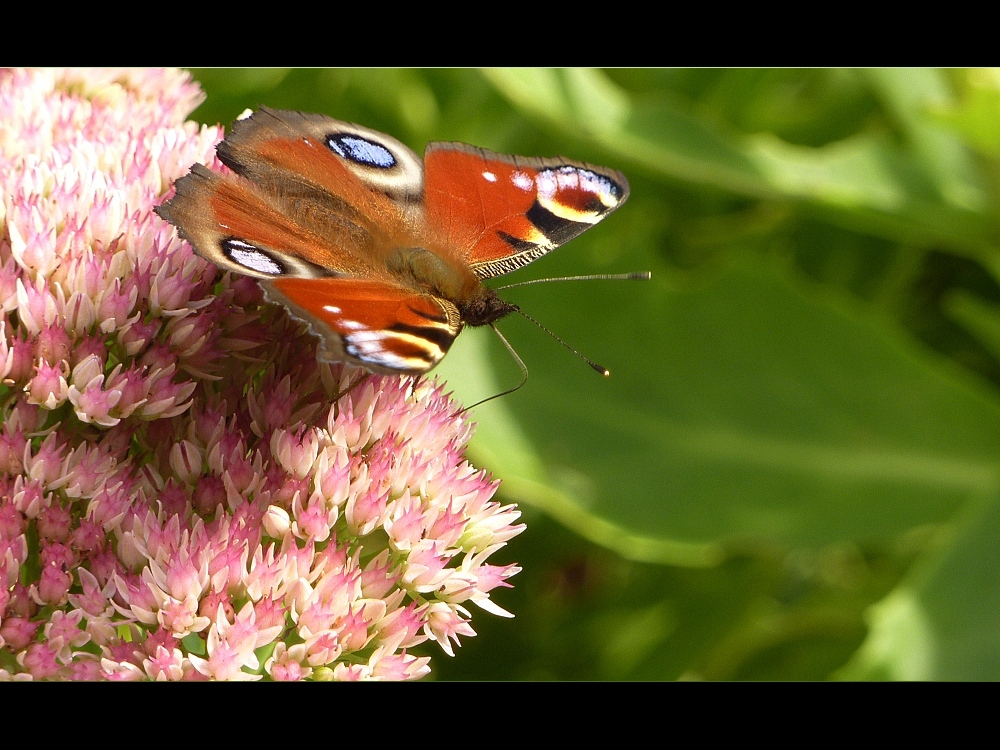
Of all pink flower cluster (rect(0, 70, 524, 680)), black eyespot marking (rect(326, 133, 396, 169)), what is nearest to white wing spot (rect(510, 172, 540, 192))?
black eyespot marking (rect(326, 133, 396, 169))

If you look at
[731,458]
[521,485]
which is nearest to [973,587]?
[731,458]

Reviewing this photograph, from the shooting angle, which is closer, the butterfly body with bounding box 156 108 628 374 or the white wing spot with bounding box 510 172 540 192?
the butterfly body with bounding box 156 108 628 374

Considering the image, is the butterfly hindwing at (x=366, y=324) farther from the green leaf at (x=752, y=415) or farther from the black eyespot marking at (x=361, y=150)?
the green leaf at (x=752, y=415)

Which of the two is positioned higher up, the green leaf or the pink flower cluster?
the pink flower cluster

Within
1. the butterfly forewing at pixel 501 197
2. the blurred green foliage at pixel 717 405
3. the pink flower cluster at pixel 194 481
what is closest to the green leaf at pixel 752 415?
the blurred green foliage at pixel 717 405

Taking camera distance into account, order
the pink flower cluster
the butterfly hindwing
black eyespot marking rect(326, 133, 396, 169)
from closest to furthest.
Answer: the butterfly hindwing < the pink flower cluster < black eyespot marking rect(326, 133, 396, 169)

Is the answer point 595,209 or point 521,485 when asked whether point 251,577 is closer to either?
point 595,209

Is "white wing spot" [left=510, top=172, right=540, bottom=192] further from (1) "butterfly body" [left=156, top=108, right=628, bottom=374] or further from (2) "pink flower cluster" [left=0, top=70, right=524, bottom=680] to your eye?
(2) "pink flower cluster" [left=0, top=70, right=524, bottom=680]
